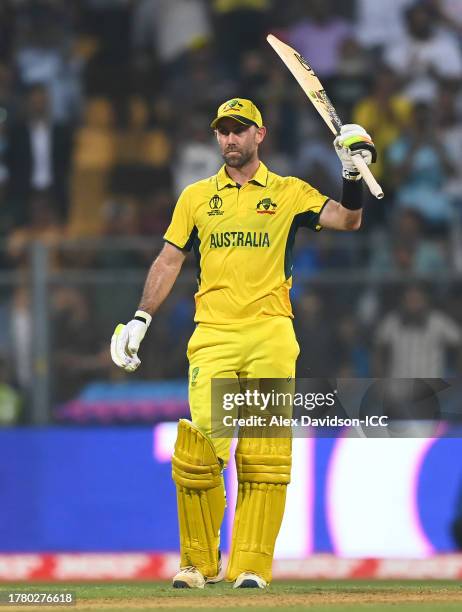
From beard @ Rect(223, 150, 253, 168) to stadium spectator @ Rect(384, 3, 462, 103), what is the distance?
7.48 metres

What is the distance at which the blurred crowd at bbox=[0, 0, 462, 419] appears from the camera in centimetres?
1342

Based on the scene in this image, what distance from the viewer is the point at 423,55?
14.8 m

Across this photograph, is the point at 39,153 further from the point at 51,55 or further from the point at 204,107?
the point at 204,107

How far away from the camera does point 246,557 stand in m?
→ 7.20

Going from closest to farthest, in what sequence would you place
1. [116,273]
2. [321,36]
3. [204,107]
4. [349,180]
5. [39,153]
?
[349,180] → [116,273] → [39,153] → [204,107] → [321,36]

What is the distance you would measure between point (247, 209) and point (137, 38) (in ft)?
27.7

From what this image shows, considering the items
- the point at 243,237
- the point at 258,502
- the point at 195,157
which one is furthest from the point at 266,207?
Answer: the point at 195,157

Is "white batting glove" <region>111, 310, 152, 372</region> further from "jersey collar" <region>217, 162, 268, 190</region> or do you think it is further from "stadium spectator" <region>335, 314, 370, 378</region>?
"stadium spectator" <region>335, 314, 370, 378</region>

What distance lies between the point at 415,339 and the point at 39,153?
4.75 m

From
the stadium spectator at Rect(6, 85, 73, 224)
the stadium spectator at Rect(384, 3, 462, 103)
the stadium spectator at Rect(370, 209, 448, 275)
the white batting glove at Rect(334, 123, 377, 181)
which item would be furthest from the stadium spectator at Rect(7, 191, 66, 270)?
the white batting glove at Rect(334, 123, 377, 181)

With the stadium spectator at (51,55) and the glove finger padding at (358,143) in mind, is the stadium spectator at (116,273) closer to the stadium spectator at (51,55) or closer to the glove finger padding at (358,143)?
the stadium spectator at (51,55)

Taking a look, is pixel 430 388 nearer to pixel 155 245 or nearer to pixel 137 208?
pixel 155 245


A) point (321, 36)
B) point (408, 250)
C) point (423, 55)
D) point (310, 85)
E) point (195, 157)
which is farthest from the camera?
point (321, 36)

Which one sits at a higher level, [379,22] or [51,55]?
[379,22]
